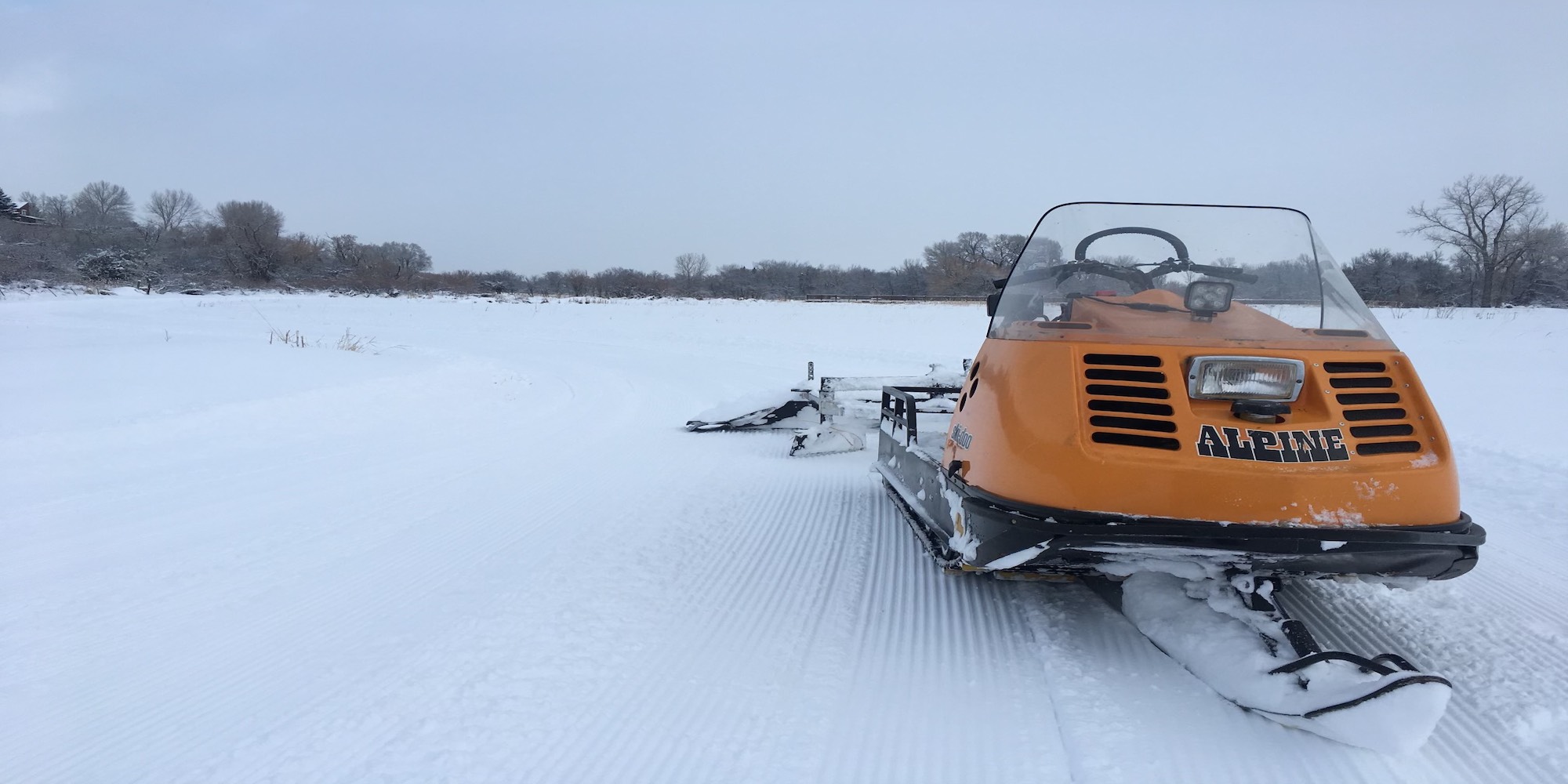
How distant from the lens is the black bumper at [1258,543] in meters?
2.25

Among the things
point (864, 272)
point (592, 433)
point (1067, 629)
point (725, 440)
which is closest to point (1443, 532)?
point (1067, 629)

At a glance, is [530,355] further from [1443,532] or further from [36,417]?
[1443,532]

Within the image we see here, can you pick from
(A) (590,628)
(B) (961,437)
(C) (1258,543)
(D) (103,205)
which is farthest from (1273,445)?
(D) (103,205)

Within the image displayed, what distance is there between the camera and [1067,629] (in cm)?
300

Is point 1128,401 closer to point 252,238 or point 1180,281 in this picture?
point 1180,281

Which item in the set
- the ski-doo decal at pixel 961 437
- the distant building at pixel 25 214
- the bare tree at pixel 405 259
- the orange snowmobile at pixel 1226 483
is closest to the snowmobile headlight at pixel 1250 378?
the orange snowmobile at pixel 1226 483

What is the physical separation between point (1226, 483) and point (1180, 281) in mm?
1375

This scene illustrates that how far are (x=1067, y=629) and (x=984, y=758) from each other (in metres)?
1.01

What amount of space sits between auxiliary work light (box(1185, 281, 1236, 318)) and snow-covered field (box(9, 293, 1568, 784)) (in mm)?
1265

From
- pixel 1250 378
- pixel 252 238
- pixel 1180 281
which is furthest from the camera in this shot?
pixel 252 238

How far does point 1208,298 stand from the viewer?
2.89m

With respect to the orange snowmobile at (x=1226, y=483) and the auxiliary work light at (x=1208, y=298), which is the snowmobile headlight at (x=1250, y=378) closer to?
the orange snowmobile at (x=1226, y=483)

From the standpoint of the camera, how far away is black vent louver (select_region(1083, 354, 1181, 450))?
2412mm

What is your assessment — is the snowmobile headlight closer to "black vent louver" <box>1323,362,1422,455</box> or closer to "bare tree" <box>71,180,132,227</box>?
"black vent louver" <box>1323,362,1422,455</box>
